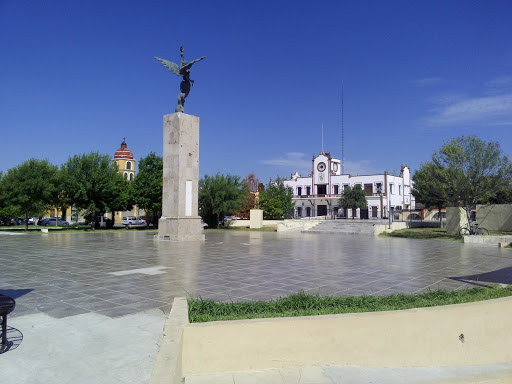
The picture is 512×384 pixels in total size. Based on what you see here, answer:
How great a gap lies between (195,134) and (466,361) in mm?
19029

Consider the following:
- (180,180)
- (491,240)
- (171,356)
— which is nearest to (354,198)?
(491,240)

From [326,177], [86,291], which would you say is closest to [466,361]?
[86,291]

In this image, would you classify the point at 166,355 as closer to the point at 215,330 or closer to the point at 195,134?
the point at 215,330

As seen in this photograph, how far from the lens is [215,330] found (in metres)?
3.82

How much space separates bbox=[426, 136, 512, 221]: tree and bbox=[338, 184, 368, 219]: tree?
35933mm

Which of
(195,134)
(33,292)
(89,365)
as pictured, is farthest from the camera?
(195,134)

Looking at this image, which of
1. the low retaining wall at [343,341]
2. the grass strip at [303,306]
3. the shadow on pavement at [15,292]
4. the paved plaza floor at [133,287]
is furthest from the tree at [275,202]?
the low retaining wall at [343,341]

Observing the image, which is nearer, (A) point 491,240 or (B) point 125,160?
(A) point 491,240

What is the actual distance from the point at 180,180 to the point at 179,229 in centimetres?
276

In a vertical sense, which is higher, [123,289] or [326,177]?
[326,177]

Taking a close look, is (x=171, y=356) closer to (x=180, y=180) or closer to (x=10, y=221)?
(x=180, y=180)

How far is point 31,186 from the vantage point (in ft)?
101

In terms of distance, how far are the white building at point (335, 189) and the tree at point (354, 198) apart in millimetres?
2045

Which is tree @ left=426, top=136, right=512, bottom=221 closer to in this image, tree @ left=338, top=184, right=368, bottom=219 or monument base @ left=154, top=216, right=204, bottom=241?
monument base @ left=154, top=216, right=204, bottom=241
